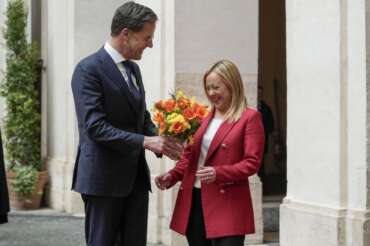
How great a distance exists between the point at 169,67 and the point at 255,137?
12.2 feet

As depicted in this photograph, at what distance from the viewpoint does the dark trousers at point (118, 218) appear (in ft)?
14.4

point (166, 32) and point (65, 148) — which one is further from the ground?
point (166, 32)

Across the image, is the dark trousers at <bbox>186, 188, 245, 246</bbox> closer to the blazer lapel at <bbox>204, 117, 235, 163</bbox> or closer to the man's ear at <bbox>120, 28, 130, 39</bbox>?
the blazer lapel at <bbox>204, 117, 235, 163</bbox>

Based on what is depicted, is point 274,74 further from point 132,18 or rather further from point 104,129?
point 104,129

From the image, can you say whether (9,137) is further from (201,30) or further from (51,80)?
(201,30)

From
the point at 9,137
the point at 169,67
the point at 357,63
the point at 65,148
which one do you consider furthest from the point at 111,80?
the point at 9,137

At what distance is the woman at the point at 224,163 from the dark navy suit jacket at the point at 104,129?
40cm

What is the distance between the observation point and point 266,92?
1306 centimetres

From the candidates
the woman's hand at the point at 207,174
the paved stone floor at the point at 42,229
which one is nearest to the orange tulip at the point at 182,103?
the woman's hand at the point at 207,174

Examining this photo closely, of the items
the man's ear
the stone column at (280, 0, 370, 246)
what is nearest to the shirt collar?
the man's ear

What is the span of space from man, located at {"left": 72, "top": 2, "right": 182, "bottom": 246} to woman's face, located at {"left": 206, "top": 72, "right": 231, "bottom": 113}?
1.28 ft

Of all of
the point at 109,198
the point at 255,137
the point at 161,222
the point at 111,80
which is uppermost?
the point at 111,80

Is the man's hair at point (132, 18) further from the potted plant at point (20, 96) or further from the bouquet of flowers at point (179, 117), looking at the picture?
the potted plant at point (20, 96)

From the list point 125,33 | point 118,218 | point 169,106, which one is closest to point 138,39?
point 125,33
